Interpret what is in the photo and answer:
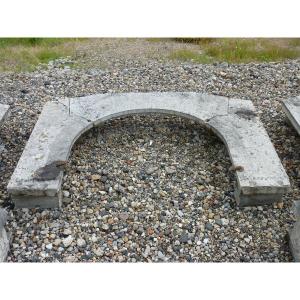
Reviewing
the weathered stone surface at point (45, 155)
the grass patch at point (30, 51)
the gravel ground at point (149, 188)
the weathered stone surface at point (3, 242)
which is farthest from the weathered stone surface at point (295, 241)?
the grass patch at point (30, 51)

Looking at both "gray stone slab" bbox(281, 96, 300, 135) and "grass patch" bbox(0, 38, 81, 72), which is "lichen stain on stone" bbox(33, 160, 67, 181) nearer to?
"gray stone slab" bbox(281, 96, 300, 135)

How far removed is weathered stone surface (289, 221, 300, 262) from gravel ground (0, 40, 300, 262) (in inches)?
3.8

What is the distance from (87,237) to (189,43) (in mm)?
5629

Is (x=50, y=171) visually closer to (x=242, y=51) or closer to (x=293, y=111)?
(x=293, y=111)

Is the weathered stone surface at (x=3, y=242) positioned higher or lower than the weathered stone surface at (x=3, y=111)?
lower

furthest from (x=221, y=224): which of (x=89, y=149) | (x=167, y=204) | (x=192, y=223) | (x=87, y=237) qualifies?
(x=89, y=149)

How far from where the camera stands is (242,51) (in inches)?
312

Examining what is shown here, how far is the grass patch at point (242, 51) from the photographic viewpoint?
7.77 meters

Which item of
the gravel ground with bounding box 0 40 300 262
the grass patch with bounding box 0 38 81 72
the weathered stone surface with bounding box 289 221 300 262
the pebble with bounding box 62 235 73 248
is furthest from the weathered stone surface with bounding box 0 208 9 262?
the grass patch with bounding box 0 38 81 72

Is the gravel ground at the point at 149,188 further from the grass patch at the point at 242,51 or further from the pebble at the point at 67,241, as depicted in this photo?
the grass patch at the point at 242,51

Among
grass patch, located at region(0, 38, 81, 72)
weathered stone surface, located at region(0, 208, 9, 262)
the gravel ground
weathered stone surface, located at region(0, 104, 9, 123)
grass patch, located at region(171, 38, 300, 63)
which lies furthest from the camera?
grass patch, located at region(171, 38, 300, 63)

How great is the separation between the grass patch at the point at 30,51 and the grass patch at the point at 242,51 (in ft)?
7.14

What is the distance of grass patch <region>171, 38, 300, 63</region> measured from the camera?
7.77m

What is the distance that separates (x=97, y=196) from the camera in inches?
173
